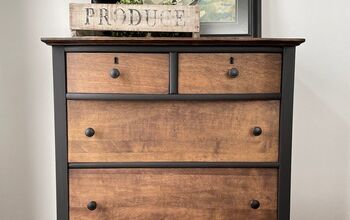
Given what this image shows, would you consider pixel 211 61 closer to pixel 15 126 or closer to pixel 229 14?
pixel 229 14

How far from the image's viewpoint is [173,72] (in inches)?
46.3

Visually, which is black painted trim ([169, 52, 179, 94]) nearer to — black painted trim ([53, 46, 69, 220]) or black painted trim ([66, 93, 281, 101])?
black painted trim ([66, 93, 281, 101])

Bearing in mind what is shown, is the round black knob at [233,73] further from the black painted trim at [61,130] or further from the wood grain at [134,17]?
the black painted trim at [61,130]

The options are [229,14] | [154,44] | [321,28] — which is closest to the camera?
[154,44]

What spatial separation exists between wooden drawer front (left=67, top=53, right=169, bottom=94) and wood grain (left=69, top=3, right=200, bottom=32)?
106 mm

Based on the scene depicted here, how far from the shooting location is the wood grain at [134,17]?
119 cm

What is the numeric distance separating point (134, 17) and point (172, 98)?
314 millimetres

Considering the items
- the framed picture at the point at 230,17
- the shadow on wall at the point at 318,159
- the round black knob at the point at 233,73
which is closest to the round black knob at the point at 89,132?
the round black knob at the point at 233,73

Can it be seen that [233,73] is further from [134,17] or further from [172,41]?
[134,17]

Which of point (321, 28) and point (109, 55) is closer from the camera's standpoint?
point (109, 55)

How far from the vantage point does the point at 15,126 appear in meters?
1.72

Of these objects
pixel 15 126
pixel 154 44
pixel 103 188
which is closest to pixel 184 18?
pixel 154 44

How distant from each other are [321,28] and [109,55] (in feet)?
3.71

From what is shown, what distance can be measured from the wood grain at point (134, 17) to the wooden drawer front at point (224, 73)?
0.13m
